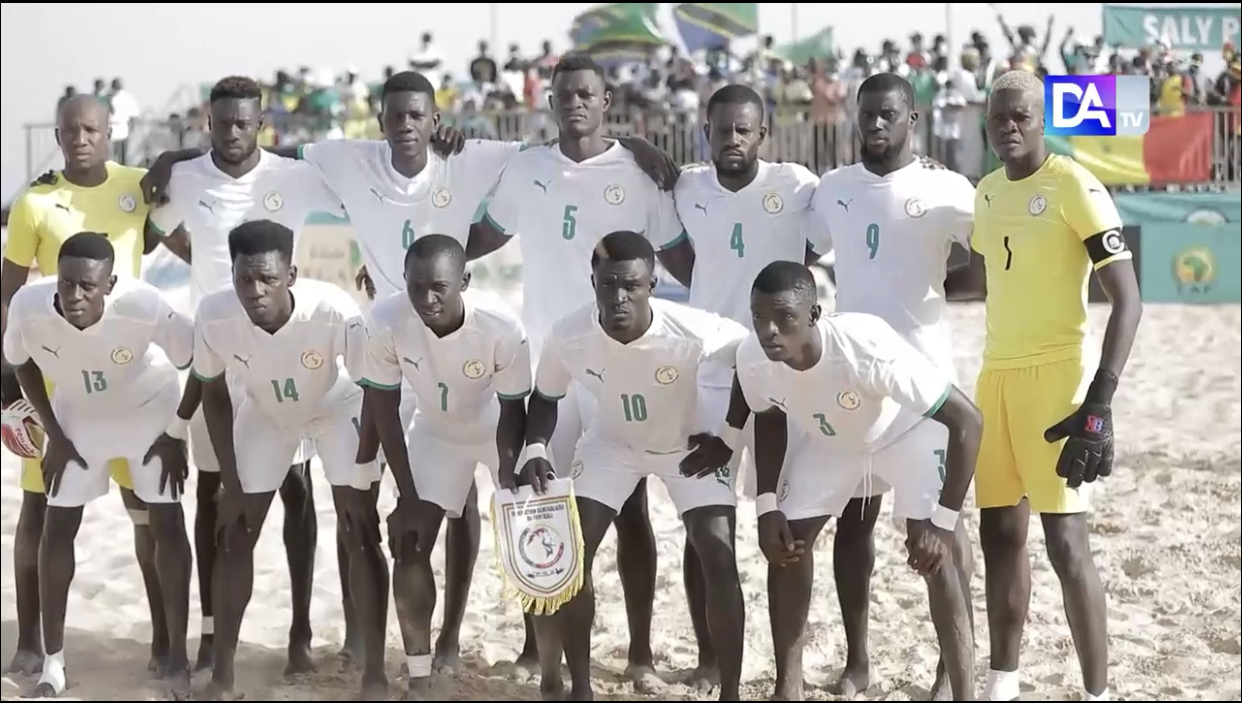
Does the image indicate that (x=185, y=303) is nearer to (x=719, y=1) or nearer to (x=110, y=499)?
(x=110, y=499)

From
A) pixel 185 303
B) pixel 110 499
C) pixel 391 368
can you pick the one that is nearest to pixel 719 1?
pixel 110 499

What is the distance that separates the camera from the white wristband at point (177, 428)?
583 centimetres

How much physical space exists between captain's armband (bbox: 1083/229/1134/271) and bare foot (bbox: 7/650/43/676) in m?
4.68

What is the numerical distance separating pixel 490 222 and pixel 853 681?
251 centimetres

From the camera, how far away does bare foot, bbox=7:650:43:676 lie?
6.05 m

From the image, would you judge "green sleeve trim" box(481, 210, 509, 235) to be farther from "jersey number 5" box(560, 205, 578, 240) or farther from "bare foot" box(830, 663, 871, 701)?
"bare foot" box(830, 663, 871, 701)

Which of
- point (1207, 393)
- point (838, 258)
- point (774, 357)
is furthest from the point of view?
point (1207, 393)

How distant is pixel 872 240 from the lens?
5.34m

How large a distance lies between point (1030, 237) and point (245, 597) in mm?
3384

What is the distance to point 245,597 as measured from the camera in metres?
5.68

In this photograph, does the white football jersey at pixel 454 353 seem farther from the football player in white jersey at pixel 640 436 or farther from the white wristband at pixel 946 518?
the white wristband at pixel 946 518

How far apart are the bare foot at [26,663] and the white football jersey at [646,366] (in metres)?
2.68

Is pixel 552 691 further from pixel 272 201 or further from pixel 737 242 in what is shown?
pixel 272 201

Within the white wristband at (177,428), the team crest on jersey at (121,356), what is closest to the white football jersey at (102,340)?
the team crest on jersey at (121,356)
